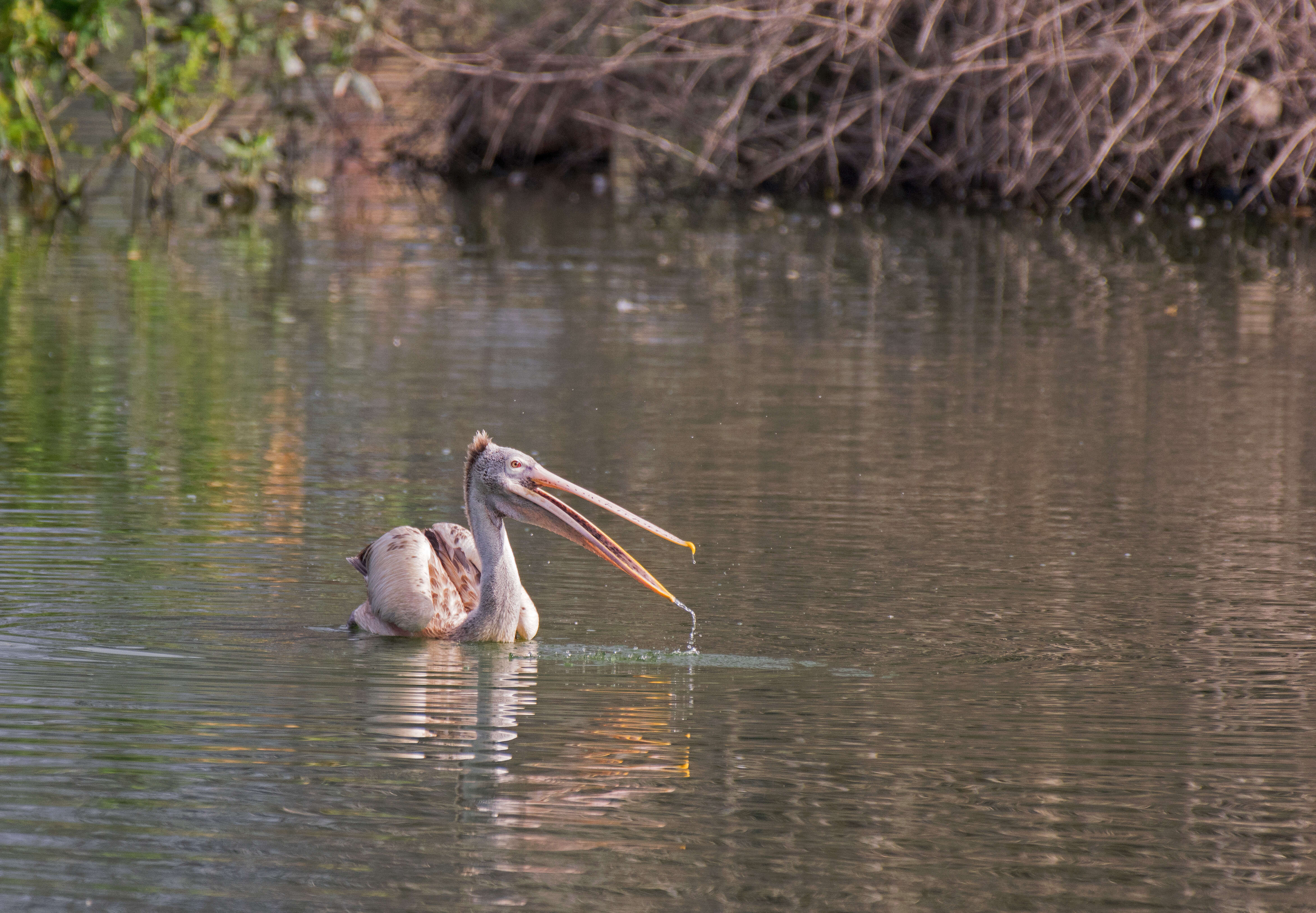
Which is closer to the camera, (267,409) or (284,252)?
(267,409)

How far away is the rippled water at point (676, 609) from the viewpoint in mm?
5047

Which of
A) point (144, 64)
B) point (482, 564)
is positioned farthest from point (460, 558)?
point (144, 64)

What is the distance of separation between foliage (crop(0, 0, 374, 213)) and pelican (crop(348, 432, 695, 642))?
13918mm

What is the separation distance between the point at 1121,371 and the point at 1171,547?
495 centimetres

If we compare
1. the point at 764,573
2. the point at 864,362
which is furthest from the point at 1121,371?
the point at 764,573

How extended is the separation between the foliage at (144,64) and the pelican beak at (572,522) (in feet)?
45.9

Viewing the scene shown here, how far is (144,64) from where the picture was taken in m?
20.9

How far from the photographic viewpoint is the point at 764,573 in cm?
823

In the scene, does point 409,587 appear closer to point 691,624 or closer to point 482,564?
point 482,564

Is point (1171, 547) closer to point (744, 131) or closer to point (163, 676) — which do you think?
point (163, 676)

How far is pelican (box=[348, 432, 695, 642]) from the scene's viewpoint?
23.8ft

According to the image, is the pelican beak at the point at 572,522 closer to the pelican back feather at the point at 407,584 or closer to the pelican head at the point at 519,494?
the pelican head at the point at 519,494

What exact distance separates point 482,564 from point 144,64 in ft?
48.6

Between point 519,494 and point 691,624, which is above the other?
point 519,494
